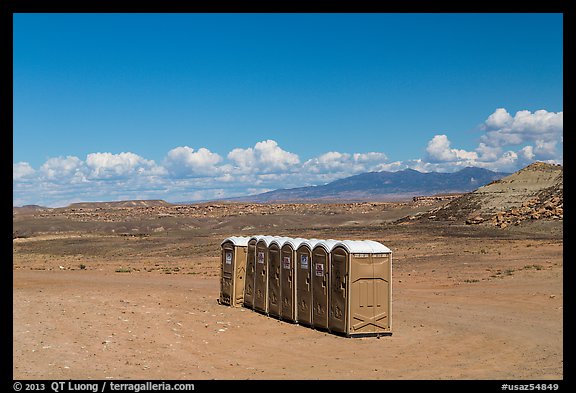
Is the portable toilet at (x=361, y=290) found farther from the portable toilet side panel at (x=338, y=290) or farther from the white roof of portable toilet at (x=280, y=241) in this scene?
the white roof of portable toilet at (x=280, y=241)

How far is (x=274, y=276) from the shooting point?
18094 mm

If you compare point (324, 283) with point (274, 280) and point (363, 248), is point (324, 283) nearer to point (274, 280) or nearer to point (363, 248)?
point (363, 248)

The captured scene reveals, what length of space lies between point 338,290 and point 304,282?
1546 millimetres

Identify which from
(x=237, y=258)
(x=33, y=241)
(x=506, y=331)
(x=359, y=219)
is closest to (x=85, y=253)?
(x=33, y=241)

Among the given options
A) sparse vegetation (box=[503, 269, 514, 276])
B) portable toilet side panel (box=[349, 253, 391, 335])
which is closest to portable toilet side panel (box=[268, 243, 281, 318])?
portable toilet side panel (box=[349, 253, 391, 335])

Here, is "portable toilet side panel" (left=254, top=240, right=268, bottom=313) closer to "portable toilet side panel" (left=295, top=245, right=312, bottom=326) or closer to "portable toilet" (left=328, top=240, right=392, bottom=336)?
"portable toilet side panel" (left=295, top=245, right=312, bottom=326)

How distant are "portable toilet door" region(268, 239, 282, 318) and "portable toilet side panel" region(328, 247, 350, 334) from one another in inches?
98.5

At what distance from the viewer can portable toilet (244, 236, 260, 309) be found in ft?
63.7

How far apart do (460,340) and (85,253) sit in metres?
41.7

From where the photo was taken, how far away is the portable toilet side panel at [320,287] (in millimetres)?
15844

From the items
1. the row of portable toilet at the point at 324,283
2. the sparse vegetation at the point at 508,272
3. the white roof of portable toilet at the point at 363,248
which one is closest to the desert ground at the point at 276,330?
the sparse vegetation at the point at 508,272

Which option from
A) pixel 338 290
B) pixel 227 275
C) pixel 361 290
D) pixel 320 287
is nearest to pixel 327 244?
pixel 320 287

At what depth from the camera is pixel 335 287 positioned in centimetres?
1548
